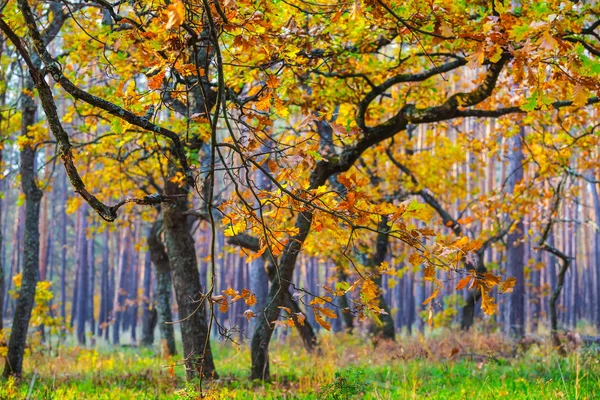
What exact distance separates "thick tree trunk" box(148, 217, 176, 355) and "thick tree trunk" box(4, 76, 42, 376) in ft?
16.6

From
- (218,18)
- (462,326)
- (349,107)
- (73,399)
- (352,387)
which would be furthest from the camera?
(462,326)

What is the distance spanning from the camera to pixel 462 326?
610 inches

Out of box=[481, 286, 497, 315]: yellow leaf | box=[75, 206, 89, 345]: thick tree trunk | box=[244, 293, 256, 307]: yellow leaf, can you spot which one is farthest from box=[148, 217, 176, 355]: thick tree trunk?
box=[75, 206, 89, 345]: thick tree trunk

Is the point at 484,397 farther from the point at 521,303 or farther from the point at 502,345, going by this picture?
the point at 521,303

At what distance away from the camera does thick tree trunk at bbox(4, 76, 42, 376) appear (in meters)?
8.18

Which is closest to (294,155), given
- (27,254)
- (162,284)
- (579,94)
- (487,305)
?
(487,305)

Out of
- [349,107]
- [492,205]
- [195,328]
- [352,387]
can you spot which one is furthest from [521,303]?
[352,387]

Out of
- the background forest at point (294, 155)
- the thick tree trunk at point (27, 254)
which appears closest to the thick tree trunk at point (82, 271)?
the background forest at point (294, 155)

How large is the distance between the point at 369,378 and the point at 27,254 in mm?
5188

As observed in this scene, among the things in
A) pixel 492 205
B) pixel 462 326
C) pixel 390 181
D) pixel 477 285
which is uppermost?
pixel 390 181

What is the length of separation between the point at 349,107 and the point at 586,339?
6978mm

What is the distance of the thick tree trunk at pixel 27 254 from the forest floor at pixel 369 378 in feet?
1.36

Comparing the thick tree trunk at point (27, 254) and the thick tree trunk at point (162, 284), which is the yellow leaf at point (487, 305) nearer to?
the thick tree trunk at point (27, 254)

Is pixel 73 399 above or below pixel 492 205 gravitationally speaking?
below
